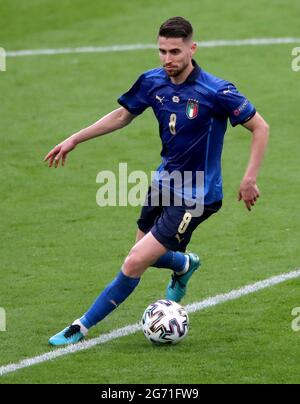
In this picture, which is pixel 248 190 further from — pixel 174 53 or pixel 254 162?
pixel 174 53

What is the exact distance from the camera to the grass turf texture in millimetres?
9195

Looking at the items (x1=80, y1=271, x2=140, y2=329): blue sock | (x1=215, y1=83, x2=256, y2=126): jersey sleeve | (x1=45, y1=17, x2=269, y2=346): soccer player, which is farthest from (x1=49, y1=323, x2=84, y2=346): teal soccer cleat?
(x1=215, y1=83, x2=256, y2=126): jersey sleeve

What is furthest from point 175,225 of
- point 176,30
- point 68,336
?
point 176,30

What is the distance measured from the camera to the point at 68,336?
31.2 feet

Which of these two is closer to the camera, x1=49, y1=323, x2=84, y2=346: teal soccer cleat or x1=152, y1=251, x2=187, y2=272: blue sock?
x1=49, y1=323, x2=84, y2=346: teal soccer cleat

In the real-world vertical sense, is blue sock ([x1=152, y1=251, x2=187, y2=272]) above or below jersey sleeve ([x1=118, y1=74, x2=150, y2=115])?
below

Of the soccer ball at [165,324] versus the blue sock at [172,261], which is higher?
the blue sock at [172,261]

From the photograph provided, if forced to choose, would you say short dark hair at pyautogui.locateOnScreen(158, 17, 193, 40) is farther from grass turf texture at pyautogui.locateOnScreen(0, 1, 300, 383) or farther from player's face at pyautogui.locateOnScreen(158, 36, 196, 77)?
grass turf texture at pyautogui.locateOnScreen(0, 1, 300, 383)

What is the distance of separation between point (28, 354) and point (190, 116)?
2322 mm

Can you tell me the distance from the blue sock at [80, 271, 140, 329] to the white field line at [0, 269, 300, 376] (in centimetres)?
23

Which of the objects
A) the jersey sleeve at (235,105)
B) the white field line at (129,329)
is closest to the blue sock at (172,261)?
the white field line at (129,329)

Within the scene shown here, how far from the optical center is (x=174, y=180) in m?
9.61

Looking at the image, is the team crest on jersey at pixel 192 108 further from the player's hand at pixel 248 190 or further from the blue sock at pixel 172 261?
the blue sock at pixel 172 261

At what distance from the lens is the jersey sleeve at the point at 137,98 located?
970 centimetres
